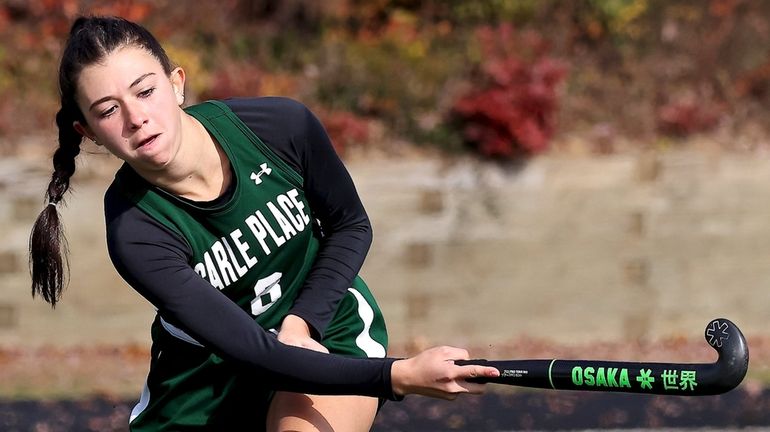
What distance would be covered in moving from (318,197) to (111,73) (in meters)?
0.72

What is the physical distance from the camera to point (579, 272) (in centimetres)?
1053

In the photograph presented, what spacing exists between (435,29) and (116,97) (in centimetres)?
877

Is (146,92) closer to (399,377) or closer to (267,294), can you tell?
(267,294)

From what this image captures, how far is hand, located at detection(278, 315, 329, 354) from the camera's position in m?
3.57

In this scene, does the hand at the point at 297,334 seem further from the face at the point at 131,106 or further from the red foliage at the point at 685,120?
the red foliage at the point at 685,120

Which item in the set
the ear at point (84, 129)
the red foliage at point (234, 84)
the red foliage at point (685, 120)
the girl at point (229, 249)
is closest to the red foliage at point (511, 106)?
the red foliage at point (685, 120)

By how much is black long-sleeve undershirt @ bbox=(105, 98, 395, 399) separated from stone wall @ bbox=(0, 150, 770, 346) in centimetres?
651

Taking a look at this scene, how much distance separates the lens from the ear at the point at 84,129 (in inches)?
140

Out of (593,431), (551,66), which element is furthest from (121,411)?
(551,66)

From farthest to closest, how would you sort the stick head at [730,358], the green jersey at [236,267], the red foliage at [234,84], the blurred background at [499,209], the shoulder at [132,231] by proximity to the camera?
the red foliage at [234,84], the blurred background at [499,209], the green jersey at [236,267], the shoulder at [132,231], the stick head at [730,358]

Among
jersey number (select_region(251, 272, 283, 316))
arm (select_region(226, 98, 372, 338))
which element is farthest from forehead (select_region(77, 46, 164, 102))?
jersey number (select_region(251, 272, 283, 316))

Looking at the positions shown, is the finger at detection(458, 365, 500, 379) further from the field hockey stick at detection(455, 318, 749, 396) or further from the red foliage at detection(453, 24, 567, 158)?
the red foliage at detection(453, 24, 567, 158)

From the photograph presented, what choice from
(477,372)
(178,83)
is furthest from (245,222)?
(477,372)

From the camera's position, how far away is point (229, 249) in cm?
366
